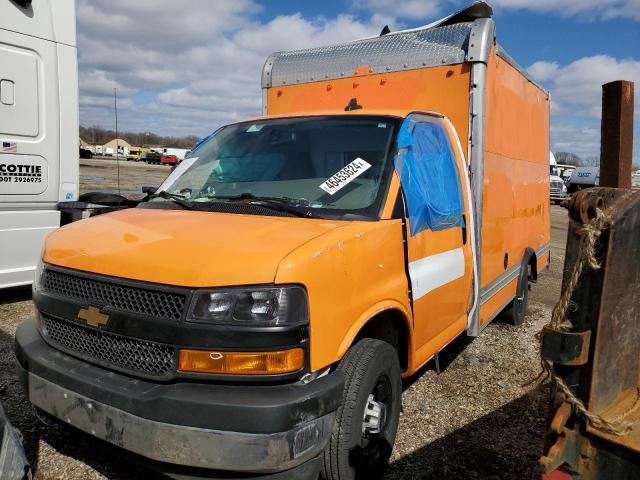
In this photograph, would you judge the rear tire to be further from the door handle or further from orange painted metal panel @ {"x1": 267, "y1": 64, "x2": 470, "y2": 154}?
orange painted metal panel @ {"x1": 267, "y1": 64, "x2": 470, "y2": 154}

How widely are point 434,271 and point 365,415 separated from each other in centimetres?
116

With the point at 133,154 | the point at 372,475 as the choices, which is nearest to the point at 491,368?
the point at 372,475

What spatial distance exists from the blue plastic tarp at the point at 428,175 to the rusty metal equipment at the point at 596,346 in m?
1.49

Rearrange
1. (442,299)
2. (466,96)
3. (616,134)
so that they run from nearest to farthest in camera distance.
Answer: (616,134) → (442,299) → (466,96)

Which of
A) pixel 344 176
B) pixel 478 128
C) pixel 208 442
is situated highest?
pixel 478 128

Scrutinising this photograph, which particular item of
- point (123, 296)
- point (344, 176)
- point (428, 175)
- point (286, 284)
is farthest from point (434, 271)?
point (123, 296)

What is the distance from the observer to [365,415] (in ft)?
9.16

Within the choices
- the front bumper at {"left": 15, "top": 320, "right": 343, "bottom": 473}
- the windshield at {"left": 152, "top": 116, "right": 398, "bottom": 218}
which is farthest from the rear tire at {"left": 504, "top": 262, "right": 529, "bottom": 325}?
the front bumper at {"left": 15, "top": 320, "right": 343, "bottom": 473}

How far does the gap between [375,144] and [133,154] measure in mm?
73171

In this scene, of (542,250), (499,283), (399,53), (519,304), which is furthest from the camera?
(542,250)

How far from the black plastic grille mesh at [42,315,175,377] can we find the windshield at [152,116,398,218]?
3.33ft

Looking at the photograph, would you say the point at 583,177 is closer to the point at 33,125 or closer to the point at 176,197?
the point at 33,125

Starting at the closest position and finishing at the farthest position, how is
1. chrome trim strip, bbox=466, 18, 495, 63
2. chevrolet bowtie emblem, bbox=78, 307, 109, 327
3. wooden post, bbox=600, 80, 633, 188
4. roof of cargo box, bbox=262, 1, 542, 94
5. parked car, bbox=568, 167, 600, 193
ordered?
wooden post, bbox=600, 80, 633, 188, chevrolet bowtie emblem, bbox=78, 307, 109, 327, chrome trim strip, bbox=466, 18, 495, 63, roof of cargo box, bbox=262, 1, 542, 94, parked car, bbox=568, 167, 600, 193

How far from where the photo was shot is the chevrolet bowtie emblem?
97.8 inches
